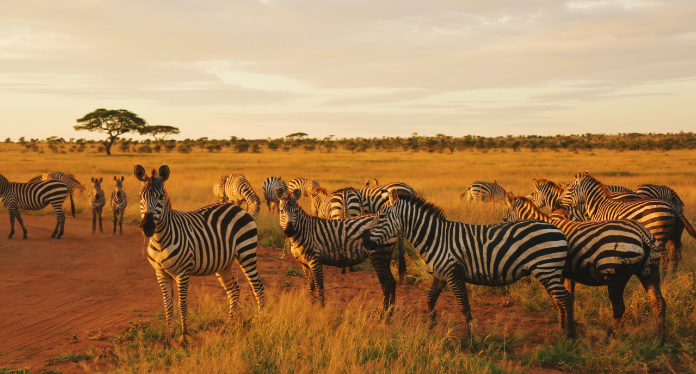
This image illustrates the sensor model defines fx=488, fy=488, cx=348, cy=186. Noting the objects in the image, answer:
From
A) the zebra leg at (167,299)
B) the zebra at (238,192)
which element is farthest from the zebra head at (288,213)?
the zebra at (238,192)

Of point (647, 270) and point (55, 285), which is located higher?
point (647, 270)

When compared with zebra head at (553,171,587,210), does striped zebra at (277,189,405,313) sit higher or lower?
lower

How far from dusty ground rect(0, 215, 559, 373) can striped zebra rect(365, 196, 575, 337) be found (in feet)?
2.97

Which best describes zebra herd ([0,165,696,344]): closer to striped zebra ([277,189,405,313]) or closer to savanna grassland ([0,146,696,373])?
striped zebra ([277,189,405,313])

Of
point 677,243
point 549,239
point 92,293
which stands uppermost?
point 549,239

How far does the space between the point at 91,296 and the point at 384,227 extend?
5.50 m

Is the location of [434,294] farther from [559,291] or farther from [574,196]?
[574,196]

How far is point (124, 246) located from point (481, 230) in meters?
9.87

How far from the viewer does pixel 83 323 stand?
7.15 meters

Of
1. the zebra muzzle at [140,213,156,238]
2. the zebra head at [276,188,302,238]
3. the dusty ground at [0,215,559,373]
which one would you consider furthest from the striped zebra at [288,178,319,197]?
the zebra muzzle at [140,213,156,238]

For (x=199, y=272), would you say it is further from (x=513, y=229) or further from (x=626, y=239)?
(x=626, y=239)

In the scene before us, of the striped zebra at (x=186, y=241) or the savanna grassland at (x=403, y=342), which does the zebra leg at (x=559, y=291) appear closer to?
the savanna grassland at (x=403, y=342)

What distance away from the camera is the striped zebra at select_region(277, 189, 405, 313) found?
7.27 metres

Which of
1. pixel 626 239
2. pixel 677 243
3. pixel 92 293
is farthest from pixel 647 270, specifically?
pixel 92 293
